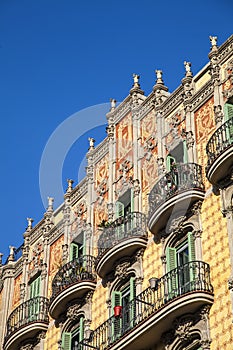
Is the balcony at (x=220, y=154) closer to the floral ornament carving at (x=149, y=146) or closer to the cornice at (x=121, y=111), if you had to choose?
the floral ornament carving at (x=149, y=146)

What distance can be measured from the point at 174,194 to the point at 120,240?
104 inches

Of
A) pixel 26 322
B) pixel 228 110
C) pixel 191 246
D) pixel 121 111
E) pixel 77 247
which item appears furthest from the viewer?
pixel 121 111

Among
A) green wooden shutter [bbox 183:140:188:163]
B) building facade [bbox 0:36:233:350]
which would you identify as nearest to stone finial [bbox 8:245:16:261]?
building facade [bbox 0:36:233:350]

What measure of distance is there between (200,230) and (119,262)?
11.3 ft

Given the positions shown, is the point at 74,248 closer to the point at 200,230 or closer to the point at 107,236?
the point at 107,236

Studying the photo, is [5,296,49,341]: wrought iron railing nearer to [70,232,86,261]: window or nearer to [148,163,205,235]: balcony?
[70,232,86,261]: window

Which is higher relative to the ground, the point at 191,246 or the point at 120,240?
the point at 120,240

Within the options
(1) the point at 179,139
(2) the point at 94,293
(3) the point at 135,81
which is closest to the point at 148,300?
(2) the point at 94,293

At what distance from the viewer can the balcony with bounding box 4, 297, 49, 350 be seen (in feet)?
102

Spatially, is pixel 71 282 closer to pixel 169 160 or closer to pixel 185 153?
pixel 169 160

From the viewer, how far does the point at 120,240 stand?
2831 cm

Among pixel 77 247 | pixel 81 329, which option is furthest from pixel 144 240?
pixel 77 247

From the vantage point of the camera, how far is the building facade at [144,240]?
976 inches

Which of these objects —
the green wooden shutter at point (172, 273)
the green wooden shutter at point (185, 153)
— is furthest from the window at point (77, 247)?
the green wooden shutter at point (172, 273)
